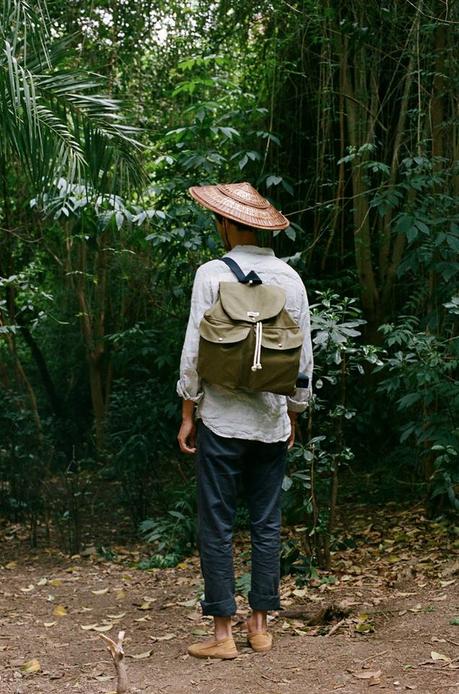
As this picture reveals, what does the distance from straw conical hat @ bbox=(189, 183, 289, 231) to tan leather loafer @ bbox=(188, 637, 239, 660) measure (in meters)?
1.68

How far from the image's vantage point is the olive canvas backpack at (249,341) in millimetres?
3451

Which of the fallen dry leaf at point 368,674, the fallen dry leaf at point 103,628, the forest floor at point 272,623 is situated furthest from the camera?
the fallen dry leaf at point 103,628

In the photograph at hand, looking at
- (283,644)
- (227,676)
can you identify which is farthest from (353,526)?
(227,676)

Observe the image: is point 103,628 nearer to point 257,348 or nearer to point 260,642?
point 260,642

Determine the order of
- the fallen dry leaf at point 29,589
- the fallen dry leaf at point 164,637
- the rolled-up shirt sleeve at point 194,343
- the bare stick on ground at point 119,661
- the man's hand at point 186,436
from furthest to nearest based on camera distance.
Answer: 1. the fallen dry leaf at point 29,589
2. the fallen dry leaf at point 164,637
3. the man's hand at point 186,436
4. the rolled-up shirt sleeve at point 194,343
5. the bare stick on ground at point 119,661

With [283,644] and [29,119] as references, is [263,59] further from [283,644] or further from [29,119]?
[283,644]

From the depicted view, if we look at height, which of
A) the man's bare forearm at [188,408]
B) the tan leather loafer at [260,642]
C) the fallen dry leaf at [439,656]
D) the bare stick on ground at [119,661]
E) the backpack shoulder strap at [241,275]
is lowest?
the tan leather loafer at [260,642]

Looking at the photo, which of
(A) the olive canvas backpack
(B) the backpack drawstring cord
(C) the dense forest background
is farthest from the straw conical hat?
(C) the dense forest background

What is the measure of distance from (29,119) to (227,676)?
3.22 meters

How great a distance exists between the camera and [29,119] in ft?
16.7

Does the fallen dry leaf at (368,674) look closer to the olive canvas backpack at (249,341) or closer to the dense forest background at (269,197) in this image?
the olive canvas backpack at (249,341)

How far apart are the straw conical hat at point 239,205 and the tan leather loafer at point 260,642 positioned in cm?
167

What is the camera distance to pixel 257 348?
3.45 m

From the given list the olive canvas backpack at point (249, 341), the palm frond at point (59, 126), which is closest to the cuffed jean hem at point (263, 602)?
the olive canvas backpack at point (249, 341)
